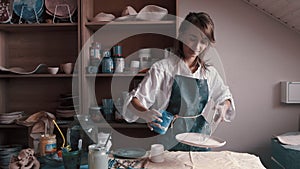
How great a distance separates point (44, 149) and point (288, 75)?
6.12 ft

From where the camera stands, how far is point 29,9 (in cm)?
228

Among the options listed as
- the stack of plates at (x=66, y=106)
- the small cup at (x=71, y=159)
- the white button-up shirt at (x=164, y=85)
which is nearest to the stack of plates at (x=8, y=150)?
the stack of plates at (x=66, y=106)

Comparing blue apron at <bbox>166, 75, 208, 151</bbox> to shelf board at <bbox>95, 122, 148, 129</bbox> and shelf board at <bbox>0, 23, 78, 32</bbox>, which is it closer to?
shelf board at <bbox>95, 122, 148, 129</bbox>

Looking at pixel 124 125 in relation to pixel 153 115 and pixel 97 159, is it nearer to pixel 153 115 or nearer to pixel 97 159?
pixel 153 115

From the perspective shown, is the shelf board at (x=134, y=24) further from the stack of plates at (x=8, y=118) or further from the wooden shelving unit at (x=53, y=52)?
the stack of plates at (x=8, y=118)

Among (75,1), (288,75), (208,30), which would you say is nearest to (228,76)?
(288,75)

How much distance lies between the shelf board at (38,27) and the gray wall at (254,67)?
34.0 inches

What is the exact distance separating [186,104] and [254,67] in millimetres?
969

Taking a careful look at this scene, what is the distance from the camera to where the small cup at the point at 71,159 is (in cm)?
113

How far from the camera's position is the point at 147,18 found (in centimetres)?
215

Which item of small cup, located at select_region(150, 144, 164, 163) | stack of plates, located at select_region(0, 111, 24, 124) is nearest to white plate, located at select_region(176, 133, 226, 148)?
small cup, located at select_region(150, 144, 164, 163)

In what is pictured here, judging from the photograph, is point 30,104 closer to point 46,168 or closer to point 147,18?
point 147,18

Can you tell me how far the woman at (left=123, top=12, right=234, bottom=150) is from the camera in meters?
1.55

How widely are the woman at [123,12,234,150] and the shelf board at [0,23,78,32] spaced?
930 millimetres
